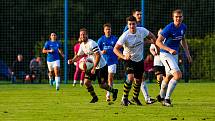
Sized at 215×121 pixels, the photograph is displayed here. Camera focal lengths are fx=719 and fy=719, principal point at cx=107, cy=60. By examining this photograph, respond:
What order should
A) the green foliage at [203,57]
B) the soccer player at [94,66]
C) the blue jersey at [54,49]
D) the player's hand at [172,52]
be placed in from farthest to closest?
the green foliage at [203,57] → the blue jersey at [54,49] → the soccer player at [94,66] → the player's hand at [172,52]

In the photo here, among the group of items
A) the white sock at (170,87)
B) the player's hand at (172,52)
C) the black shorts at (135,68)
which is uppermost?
the player's hand at (172,52)

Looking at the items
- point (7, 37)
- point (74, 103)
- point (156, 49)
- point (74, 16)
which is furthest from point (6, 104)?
point (74, 16)

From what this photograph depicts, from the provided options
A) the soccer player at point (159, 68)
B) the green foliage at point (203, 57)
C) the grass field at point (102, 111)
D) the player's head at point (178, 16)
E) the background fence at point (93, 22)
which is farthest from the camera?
the background fence at point (93, 22)

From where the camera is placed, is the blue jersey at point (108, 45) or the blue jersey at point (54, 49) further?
the blue jersey at point (54, 49)

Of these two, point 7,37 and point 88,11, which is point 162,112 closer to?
point 7,37

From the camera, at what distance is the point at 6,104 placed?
18531mm

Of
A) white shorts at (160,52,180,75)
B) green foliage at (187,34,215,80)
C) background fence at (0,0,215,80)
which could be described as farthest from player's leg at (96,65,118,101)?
green foliage at (187,34,215,80)

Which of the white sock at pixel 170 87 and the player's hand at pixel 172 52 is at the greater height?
the player's hand at pixel 172 52

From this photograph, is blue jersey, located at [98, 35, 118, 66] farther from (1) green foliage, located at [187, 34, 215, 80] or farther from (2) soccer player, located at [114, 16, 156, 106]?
(1) green foliage, located at [187, 34, 215, 80]

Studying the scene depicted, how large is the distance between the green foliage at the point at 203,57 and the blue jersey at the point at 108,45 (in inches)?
631

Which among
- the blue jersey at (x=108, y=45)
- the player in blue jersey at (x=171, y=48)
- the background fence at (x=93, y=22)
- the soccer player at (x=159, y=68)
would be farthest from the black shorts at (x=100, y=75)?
the background fence at (x=93, y=22)

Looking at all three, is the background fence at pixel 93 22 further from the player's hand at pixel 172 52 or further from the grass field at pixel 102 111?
the player's hand at pixel 172 52

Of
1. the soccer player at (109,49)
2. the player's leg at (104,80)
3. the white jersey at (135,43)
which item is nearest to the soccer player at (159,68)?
the player's leg at (104,80)

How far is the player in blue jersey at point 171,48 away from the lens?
1680 cm
